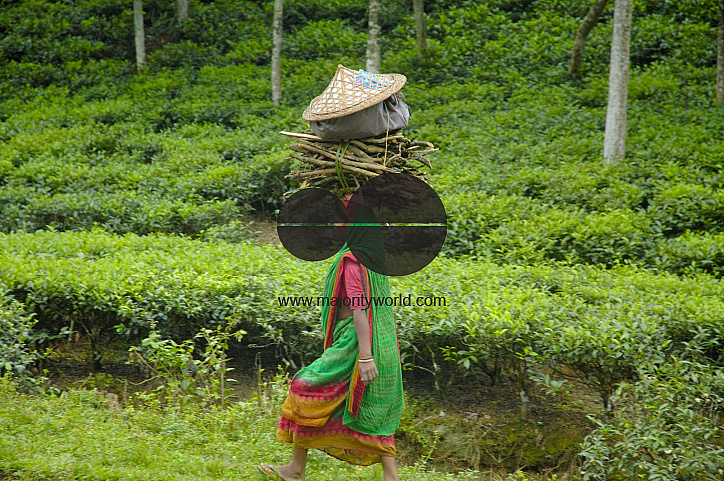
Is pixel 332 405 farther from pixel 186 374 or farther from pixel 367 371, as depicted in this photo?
pixel 186 374

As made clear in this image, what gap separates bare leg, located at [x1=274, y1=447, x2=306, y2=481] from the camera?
3.20 meters

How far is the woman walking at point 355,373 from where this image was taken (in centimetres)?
301

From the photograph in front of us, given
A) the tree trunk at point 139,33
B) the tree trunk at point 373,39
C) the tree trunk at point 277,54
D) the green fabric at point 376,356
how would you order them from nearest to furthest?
the green fabric at point 376,356 → the tree trunk at point 373,39 → the tree trunk at point 277,54 → the tree trunk at point 139,33

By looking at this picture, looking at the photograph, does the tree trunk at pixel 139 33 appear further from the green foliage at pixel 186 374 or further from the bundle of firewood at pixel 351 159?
the bundle of firewood at pixel 351 159

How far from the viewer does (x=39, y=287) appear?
4680 millimetres

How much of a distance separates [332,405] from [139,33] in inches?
575

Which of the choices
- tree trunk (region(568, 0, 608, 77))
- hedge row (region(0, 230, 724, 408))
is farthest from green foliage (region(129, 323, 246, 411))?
tree trunk (region(568, 0, 608, 77))

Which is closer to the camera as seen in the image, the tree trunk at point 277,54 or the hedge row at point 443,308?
the hedge row at point 443,308

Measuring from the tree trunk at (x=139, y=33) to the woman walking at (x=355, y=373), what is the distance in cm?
1398

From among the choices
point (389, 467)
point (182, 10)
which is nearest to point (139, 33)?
point (182, 10)

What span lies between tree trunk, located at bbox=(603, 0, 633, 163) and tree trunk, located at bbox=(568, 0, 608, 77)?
7.89ft

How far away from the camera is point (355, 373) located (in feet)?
9.95

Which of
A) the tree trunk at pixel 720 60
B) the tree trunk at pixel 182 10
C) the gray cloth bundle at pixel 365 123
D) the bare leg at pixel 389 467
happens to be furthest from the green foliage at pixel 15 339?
the tree trunk at pixel 182 10
